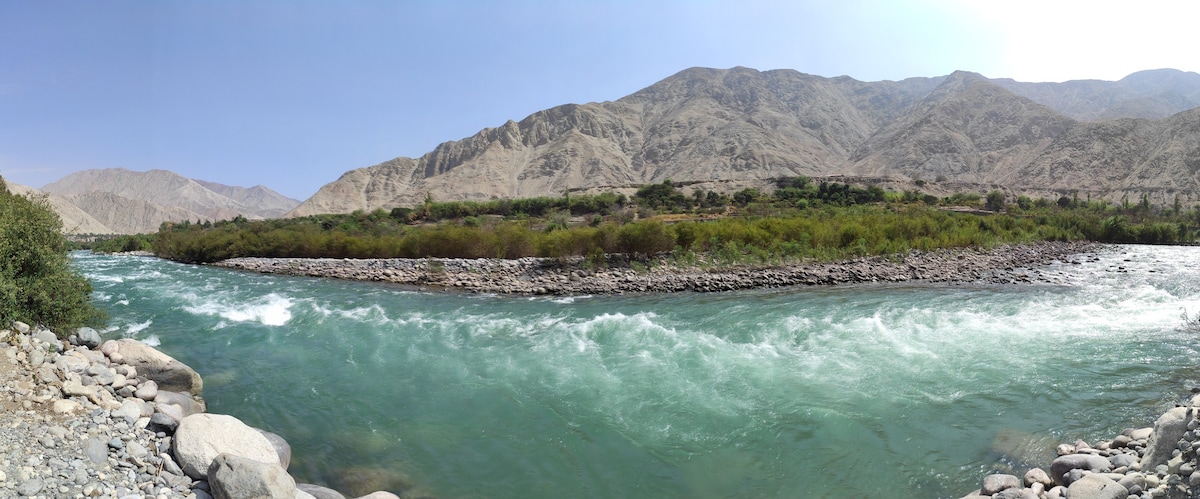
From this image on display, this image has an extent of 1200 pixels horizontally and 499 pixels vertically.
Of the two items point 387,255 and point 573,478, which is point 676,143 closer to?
point 387,255

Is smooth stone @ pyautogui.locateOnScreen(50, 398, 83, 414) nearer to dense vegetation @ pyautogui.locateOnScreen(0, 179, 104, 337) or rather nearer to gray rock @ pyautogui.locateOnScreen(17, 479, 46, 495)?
gray rock @ pyautogui.locateOnScreen(17, 479, 46, 495)

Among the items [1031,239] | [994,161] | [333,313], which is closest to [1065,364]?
[333,313]

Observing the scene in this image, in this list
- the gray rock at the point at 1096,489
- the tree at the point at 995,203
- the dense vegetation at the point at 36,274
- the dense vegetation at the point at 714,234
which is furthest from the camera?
the tree at the point at 995,203

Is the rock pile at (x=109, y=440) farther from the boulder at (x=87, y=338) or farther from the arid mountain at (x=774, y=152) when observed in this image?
the arid mountain at (x=774, y=152)

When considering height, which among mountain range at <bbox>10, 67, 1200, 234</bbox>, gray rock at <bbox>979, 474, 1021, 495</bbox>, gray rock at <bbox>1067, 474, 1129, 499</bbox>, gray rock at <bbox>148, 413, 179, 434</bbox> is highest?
mountain range at <bbox>10, 67, 1200, 234</bbox>

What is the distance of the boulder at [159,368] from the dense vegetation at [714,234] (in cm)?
1958

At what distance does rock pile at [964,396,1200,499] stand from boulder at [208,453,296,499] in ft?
25.1

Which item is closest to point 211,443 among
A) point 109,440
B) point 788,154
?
point 109,440

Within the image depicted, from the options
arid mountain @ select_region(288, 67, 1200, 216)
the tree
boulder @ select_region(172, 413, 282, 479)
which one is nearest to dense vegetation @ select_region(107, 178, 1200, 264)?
the tree

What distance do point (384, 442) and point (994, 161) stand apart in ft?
516

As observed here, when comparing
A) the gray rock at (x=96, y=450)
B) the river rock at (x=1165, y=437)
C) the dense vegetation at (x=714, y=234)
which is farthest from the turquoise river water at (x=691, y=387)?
the dense vegetation at (x=714, y=234)

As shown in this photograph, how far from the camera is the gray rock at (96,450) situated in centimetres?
610

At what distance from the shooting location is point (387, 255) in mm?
38625

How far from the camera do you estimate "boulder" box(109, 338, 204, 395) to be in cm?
976
